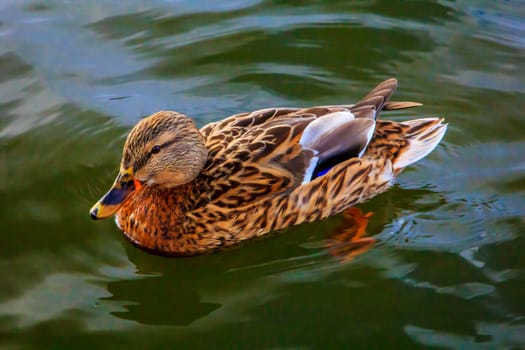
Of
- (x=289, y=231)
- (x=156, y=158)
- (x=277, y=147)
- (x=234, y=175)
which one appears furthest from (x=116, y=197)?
(x=289, y=231)

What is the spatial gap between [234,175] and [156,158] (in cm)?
57

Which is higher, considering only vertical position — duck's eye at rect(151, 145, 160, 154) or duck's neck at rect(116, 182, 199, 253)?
duck's eye at rect(151, 145, 160, 154)

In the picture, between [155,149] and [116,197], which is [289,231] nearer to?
[155,149]

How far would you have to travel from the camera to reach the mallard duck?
5.63 m

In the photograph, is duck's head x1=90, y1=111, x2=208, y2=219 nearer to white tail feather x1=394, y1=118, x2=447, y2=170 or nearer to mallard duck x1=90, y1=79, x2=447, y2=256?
mallard duck x1=90, y1=79, x2=447, y2=256

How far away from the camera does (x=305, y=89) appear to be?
25.2 feet

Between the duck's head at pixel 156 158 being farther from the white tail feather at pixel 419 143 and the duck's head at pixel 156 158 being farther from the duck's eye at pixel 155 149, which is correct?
the white tail feather at pixel 419 143

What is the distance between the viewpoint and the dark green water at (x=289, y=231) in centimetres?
515

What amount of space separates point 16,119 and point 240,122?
2.26 metres

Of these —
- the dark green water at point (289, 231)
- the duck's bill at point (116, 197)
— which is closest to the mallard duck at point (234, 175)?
the duck's bill at point (116, 197)

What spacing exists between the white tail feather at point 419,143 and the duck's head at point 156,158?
163 cm

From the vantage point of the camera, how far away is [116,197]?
5.49 metres

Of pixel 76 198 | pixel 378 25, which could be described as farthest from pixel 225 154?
pixel 378 25

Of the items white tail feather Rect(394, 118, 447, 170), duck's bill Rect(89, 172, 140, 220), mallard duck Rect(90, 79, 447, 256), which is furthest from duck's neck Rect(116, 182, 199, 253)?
white tail feather Rect(394, 118, 447, 170)
